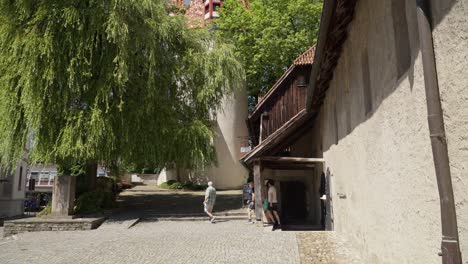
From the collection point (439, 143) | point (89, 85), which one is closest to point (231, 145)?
point (89, 85)

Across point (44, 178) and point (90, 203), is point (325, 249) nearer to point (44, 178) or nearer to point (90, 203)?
point (90, 203)

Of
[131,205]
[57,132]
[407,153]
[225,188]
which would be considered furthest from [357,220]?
[225,188]

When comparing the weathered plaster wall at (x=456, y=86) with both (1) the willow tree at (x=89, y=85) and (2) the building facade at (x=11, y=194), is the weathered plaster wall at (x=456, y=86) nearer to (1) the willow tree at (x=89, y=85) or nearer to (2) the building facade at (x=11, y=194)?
(1) the willow tree at (x=89, y=85)

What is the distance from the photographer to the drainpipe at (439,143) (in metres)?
3.12

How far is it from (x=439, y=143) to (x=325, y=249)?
6.20 metres

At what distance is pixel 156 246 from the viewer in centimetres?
970

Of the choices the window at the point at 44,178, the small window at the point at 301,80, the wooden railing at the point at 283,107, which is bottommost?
the window at the point at 44,178

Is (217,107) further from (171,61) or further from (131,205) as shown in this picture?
(131,205)

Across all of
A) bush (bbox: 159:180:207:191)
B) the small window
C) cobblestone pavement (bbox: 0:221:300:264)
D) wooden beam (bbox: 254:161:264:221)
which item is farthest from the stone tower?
cobblestone pavement (bbox: 0:221:300:264)

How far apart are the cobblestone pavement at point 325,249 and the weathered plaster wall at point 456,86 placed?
4706 millimetres

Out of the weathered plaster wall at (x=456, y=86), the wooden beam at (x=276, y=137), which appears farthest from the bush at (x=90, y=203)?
the weathered plaster wall at (x=456, y=86)

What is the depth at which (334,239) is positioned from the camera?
1014 centimetres

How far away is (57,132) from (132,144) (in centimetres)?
263

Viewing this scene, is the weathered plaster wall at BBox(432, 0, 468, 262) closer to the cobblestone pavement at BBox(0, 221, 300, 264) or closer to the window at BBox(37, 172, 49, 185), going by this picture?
the cobblestone pavement at BBox(0, 221, 300, 264)
